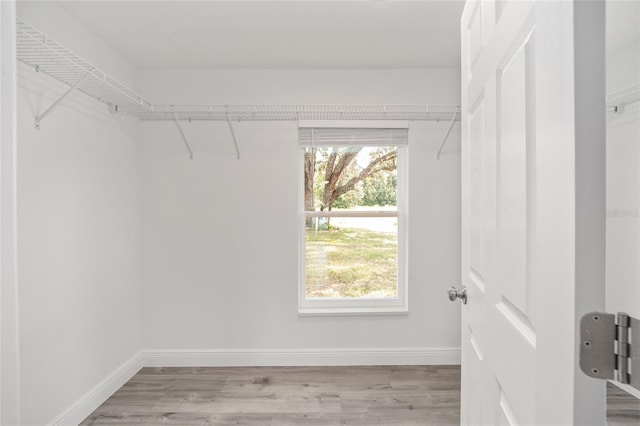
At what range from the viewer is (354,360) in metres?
2.96

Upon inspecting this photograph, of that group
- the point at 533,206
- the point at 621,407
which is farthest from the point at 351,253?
the point at 621,407

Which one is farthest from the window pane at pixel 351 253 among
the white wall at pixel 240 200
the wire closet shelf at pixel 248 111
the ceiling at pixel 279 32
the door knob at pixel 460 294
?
the door knob at pixel 460 294

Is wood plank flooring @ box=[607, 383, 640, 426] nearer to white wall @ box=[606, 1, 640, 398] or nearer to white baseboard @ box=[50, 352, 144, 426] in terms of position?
white wall @ box=[606, 1, 640, 398]

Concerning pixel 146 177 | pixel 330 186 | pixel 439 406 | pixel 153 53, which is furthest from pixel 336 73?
pixel 439 406

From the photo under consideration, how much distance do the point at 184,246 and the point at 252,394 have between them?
49.2 inches

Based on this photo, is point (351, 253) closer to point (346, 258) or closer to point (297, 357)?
point (346, 258)

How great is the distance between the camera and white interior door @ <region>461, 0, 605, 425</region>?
17.7 inches

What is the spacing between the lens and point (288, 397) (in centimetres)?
246

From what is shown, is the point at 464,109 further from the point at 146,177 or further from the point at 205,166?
the point at 146,177

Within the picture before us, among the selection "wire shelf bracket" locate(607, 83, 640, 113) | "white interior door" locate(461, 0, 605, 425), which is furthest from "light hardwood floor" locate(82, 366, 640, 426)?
"wire shelf bracket" locate(607, 83, 640, 113)

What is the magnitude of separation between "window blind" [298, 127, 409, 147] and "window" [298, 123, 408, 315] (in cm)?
9

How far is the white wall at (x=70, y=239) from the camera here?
1.81 m

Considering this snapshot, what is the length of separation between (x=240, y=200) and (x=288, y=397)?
58.9 inches

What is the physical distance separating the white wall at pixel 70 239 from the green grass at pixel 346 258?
56.8 inches
